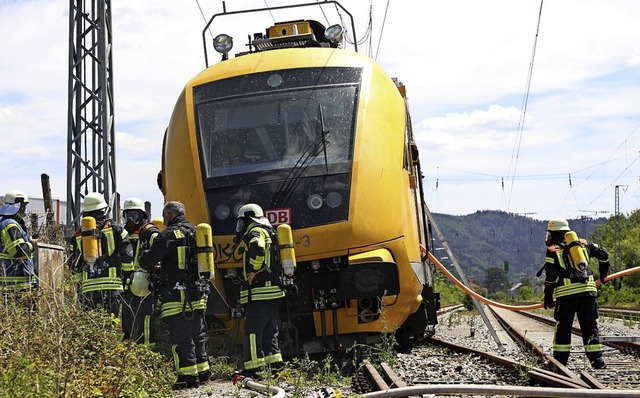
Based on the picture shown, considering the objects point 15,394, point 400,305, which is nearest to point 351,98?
point 400,305

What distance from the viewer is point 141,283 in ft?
29.0

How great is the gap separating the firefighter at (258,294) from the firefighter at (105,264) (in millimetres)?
1564

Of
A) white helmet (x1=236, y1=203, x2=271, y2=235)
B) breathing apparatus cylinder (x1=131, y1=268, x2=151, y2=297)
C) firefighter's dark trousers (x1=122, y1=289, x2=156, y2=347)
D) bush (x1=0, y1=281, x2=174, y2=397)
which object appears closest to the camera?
bush (x1=0, y1=281, x2=174, y2=397)

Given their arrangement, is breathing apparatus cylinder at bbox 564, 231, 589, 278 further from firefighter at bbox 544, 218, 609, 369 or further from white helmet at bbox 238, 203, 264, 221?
white helmet at bbox 238, 203, 264, 221

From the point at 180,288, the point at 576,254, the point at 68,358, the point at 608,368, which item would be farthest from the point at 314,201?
the point at 608,368

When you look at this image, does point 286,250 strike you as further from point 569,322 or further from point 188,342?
point 569,322

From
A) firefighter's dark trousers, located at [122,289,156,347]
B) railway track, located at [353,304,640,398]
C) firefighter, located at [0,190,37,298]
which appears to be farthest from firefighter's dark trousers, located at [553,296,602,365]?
firefighter, located at [0,190,37,298]

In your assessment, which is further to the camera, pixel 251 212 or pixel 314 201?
pixel 314 201

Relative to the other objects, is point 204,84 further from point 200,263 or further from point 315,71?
point 200,263

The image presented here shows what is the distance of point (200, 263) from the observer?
8359 mm

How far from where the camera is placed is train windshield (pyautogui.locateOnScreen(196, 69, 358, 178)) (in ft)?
31.3

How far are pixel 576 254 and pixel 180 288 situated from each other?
454 cm

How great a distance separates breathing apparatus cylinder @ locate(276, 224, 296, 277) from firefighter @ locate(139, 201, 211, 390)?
82cm

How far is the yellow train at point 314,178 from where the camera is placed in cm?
912
